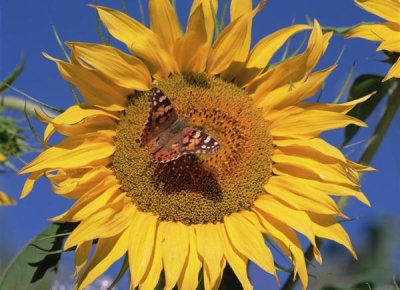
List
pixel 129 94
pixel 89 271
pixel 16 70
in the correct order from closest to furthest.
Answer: pixel 89 271
pixel 129 94
pixel 16 70

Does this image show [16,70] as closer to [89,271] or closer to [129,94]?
[129,94]

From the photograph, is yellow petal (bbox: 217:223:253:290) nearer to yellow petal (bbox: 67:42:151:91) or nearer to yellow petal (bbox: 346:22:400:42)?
yellow petal (bbox: 67:42:151:91)

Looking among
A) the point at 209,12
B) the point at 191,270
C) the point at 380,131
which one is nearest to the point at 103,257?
the point at 191,270

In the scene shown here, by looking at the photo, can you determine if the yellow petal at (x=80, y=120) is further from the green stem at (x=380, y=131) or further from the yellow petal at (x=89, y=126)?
the green stem at (x=380, y=131)

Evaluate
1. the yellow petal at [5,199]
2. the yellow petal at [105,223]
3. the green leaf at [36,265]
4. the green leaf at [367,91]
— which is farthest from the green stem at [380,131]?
the yellow petal at [5,199]

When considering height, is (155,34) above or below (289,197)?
above

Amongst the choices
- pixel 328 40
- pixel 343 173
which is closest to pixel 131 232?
pixel 343 173
